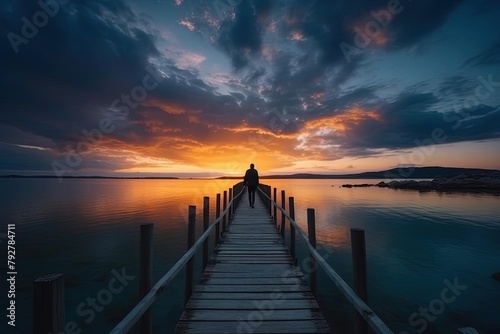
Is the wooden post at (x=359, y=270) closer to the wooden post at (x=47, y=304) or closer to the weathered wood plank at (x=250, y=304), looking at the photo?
the weathered wood plank at (x=250, y=304)

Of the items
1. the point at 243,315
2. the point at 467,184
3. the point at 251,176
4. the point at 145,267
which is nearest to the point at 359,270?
the point at 243,315

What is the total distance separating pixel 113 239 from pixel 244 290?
14.1m

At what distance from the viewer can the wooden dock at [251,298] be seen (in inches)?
143

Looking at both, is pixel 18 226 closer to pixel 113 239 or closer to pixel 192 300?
pixel 113 239

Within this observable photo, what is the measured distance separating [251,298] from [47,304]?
141 inches

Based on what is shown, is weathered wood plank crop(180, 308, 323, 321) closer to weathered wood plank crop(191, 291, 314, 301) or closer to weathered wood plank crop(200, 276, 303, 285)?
weathered wood plank crop(191, 291, 314, 301)

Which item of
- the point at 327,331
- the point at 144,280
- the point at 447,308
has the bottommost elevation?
the point at 447,308

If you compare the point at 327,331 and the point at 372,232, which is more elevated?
the point at 327,331

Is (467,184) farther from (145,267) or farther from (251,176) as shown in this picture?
(145,267)

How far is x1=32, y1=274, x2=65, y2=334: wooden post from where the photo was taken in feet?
5.03

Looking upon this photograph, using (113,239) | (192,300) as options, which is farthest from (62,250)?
(192,300)

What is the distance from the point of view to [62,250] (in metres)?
13.2

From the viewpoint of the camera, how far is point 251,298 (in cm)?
445

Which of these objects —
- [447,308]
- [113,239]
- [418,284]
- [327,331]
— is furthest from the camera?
[113,239]
